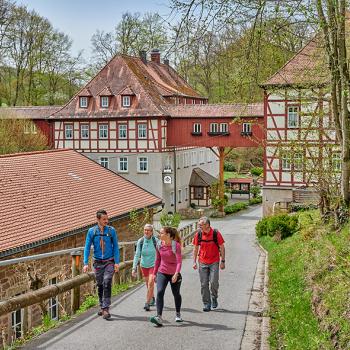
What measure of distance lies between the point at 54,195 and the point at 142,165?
21.4m

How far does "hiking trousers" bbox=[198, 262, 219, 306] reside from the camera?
8.89 metres

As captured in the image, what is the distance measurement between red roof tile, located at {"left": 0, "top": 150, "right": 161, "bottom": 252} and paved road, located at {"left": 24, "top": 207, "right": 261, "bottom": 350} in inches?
155

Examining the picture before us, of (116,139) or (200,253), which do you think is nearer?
(200,253)

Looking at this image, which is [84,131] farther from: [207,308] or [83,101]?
[207,308]

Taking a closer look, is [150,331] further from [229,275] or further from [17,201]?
[17,201]

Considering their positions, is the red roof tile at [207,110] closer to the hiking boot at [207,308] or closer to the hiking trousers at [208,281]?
the hiking trousers at [208,281]

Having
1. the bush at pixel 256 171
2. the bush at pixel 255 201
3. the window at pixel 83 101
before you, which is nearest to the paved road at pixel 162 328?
the window at pixel 83 101

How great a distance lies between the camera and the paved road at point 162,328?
698cm

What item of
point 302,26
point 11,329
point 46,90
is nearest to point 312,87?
point 302,26

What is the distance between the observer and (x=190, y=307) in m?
9.16

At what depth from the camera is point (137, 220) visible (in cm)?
1877

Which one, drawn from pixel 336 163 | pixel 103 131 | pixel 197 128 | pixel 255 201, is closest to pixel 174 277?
pixel 336 163

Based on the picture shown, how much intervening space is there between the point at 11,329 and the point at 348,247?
646 cm

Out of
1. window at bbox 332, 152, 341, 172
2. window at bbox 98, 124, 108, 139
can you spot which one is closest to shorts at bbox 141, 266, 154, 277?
window at bbox 332, 152, 341, 172
